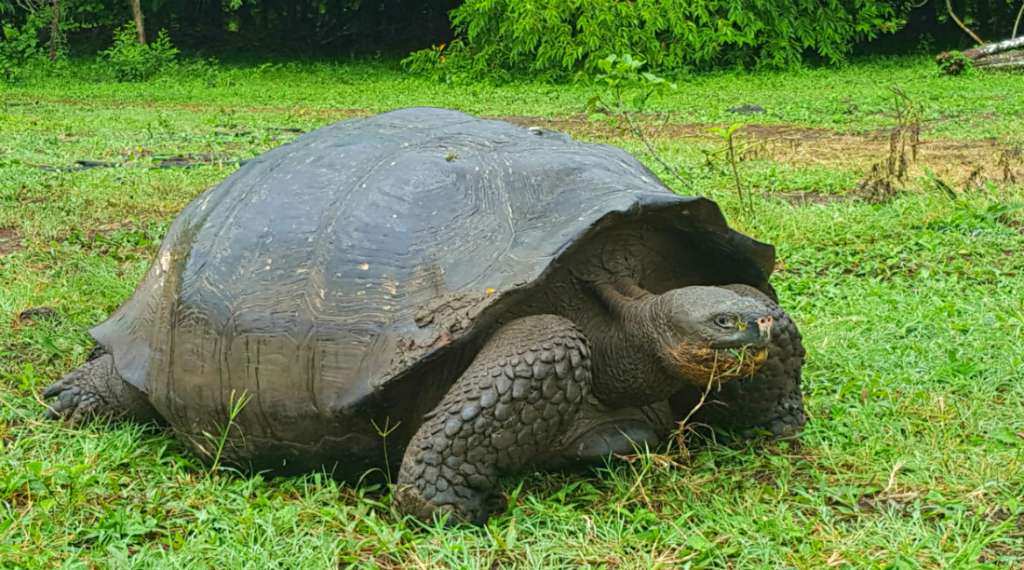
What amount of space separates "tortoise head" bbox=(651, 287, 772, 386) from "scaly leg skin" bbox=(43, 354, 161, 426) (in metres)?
1.54

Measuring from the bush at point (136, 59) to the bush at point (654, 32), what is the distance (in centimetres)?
477

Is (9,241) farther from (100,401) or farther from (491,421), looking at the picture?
(491,421)

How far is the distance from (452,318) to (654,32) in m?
14.8

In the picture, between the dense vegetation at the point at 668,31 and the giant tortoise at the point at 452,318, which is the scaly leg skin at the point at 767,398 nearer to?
the giant tortoise at the point at 452,318

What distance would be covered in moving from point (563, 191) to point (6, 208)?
432cm

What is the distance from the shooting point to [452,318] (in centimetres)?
258

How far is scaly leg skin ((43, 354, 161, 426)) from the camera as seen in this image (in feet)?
10.7

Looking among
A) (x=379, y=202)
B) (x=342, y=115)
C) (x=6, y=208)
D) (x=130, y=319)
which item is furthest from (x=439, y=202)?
(x=342, y=115)

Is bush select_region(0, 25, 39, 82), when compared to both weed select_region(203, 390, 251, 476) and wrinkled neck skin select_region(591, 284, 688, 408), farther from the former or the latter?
wrinkled neck skin select_region(591, 284, 688, 408)

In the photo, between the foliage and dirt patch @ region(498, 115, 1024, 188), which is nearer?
dirt patch @ region(498, 115, 1024, 188)

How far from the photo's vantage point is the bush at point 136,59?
18.0 m

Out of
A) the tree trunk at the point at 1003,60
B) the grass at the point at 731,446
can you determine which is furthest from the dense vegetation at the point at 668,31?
the grass at the point at 731,446

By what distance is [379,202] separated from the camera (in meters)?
2.83

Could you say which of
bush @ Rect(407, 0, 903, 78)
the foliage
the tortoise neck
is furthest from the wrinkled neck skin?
the foliage
